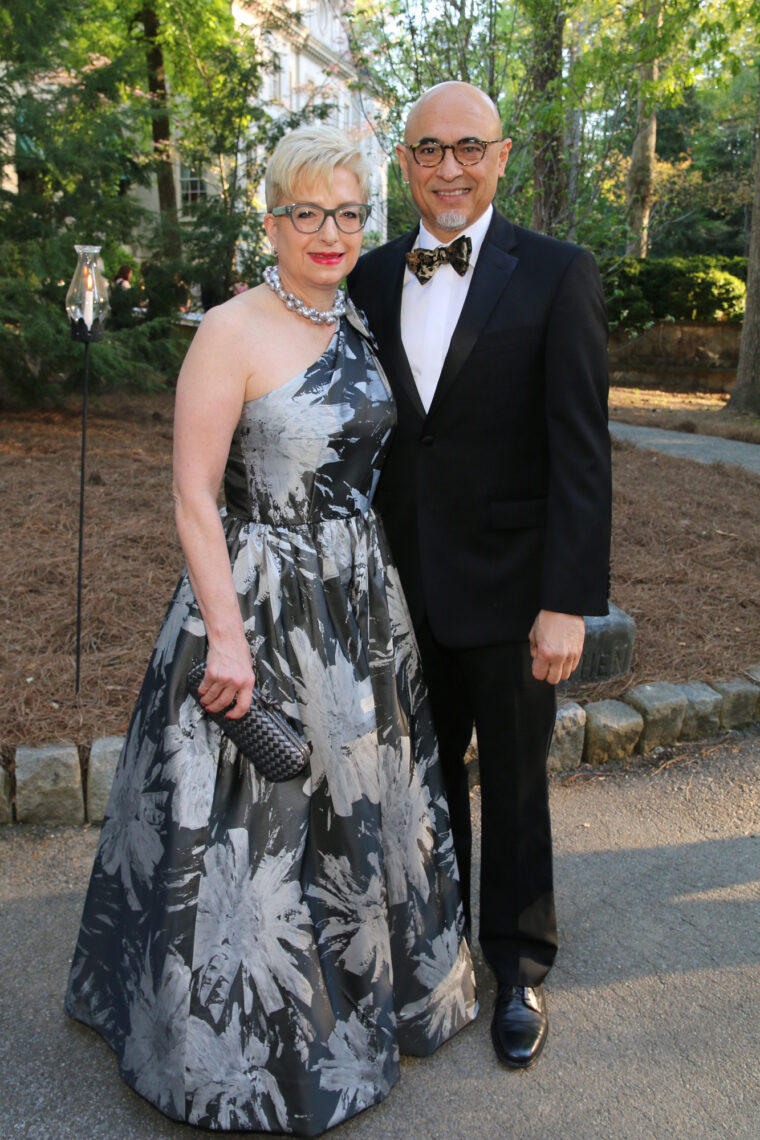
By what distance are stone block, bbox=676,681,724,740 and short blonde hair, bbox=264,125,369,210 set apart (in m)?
2.82

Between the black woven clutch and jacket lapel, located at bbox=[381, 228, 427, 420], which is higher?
jacket lapel, located at bbox=[381, 228, 427, 420]

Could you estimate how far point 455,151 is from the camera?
2.26 meters

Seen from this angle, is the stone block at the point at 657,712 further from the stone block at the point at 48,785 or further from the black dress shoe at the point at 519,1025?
the stone block at the point at 48,785

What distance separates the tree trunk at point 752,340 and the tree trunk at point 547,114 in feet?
20.5

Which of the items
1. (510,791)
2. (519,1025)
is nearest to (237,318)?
(510,791)

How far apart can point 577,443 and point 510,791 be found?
936 millimetres

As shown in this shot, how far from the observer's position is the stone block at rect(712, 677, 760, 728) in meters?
4.16

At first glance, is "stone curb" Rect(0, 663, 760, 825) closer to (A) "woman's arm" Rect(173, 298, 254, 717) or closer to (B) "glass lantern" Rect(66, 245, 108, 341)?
(A) "woman's arm" Rect(173, 298, 254, 717)

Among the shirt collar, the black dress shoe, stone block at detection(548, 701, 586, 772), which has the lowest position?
the black dress shoe

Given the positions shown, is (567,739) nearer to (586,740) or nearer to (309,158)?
(586,740)

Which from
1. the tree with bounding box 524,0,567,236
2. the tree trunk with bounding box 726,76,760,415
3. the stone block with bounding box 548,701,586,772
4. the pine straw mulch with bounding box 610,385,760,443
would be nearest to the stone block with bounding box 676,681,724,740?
the stone block with bounding box 548,701,586,772

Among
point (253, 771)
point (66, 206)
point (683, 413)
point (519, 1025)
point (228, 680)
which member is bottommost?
point (519, 1025)

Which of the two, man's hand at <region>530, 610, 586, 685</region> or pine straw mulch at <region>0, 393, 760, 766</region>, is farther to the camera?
pine straw mulch at <region>0, 393, 760, 766</region>

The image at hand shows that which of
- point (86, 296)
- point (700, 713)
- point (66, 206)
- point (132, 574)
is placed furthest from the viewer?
A: point (66, 206)
